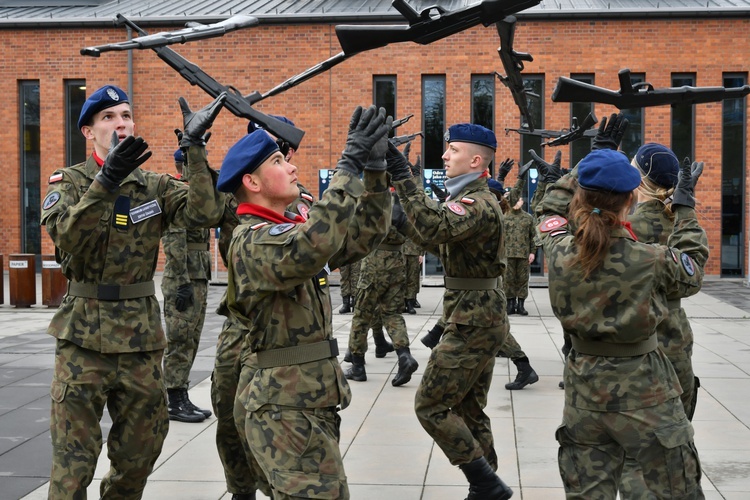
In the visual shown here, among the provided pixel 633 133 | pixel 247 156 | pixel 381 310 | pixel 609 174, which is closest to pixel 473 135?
pixel 609 174

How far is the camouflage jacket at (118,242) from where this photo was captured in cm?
416

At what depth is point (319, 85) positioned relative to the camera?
2186cm

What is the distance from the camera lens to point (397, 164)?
14.9 ft

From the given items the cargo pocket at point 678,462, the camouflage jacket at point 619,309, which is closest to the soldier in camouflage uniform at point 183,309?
the camouflage jacket at point 619,309

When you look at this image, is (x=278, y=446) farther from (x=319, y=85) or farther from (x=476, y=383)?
(x=319, y=85)

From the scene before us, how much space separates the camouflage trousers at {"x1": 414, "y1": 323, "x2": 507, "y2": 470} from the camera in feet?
16.1

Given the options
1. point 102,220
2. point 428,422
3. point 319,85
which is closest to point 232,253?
point 102,220

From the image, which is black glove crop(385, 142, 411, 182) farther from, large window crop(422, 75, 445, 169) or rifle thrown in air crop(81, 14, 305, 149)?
large window crop(422, 75, 445, 169)

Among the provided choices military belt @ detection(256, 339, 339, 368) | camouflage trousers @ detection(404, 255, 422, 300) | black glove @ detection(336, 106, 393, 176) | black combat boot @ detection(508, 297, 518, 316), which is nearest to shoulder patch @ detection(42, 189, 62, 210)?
military belt @ detection(256, 339, 339, 368)

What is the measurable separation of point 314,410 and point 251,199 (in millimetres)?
887

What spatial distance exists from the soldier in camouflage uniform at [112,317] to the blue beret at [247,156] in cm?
64

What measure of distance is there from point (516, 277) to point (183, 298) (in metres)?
8.30

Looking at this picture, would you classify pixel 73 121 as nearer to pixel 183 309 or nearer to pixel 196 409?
pixel 183 309

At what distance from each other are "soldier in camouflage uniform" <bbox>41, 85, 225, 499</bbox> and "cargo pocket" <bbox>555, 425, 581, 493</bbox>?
1.95 m
